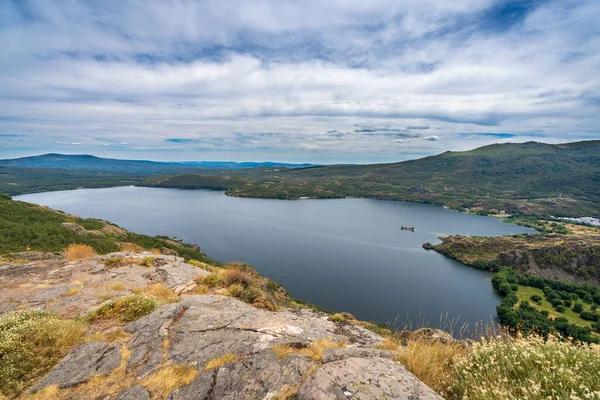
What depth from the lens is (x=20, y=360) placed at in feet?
20.2

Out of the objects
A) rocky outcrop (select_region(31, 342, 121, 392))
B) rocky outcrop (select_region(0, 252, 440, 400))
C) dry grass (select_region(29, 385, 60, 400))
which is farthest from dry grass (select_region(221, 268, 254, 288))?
dry grass (select_region(29, 385, 60, 400))

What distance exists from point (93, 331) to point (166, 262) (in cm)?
843

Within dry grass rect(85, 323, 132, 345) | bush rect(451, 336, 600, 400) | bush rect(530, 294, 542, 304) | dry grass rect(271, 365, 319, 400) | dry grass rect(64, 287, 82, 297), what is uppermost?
bush rect(451, 336, 600, 400)

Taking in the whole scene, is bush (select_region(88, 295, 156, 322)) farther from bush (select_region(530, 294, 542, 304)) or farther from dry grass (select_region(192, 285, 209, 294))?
bush (select_region(530, 294, 542, 304))

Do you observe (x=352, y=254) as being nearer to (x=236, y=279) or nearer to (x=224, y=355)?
(x=236, y=279)

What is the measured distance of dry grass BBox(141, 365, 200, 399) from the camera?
5387 mm

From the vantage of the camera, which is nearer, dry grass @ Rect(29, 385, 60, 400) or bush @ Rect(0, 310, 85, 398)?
dry grass @ Rect(29, 385, 60, 400)

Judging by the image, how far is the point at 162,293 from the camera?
464 inches

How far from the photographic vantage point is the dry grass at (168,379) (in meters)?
5.39

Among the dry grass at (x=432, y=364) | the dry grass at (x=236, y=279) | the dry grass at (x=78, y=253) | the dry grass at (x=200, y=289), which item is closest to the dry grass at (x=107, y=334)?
the dry grass at (x=200, y=289)

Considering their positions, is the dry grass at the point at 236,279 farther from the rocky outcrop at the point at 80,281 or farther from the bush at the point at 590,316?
the bush at the point at 590,316

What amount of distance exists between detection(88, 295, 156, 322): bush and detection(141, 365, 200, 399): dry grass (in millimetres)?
3594

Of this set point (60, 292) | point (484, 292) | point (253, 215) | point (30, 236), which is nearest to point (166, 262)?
point (60, 292)

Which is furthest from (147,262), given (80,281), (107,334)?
(107,334)
